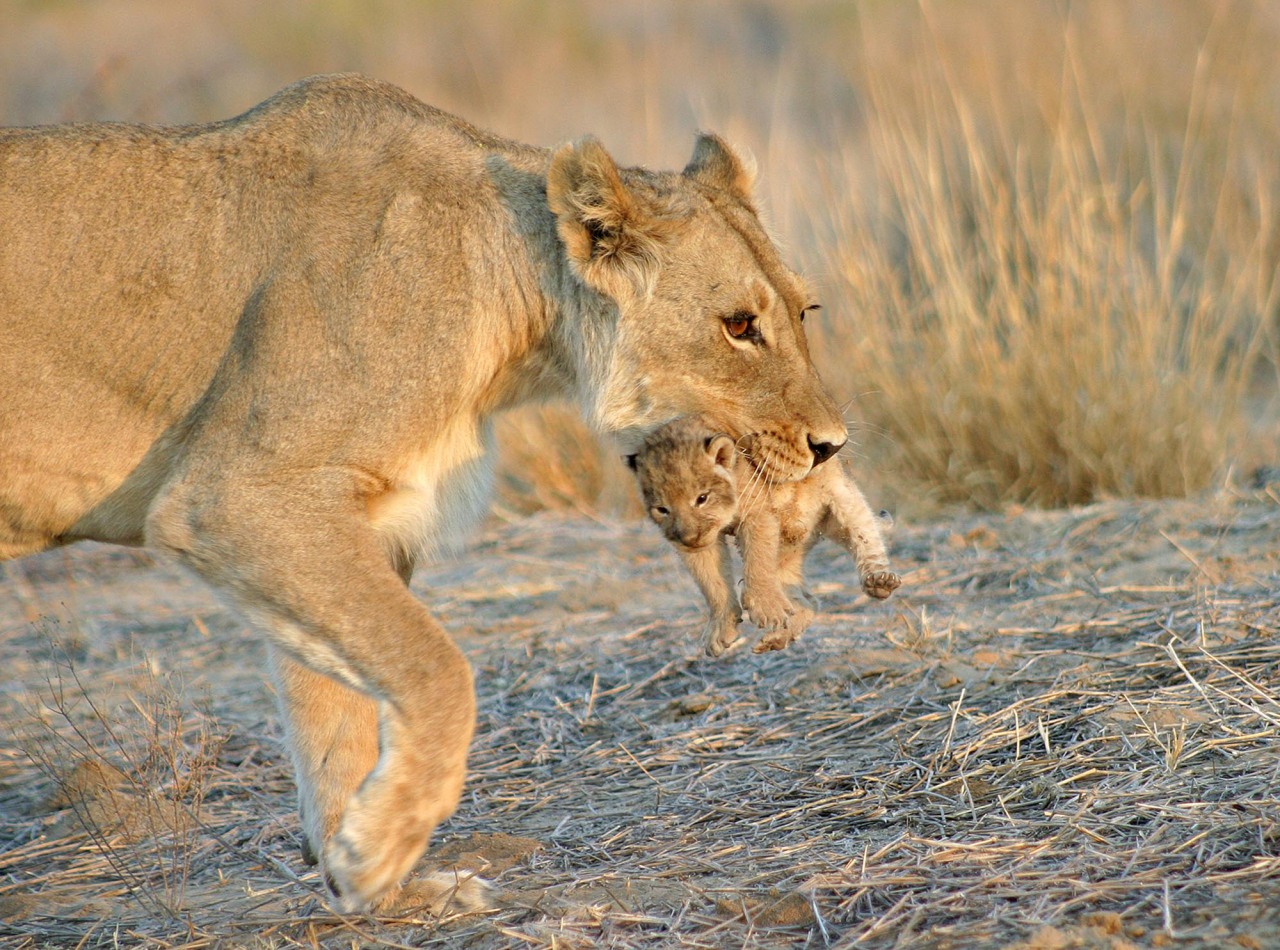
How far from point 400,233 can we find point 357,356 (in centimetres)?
44

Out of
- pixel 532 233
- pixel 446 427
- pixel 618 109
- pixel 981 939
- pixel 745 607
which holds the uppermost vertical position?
pixel 618 109

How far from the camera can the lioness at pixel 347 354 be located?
13.3ft

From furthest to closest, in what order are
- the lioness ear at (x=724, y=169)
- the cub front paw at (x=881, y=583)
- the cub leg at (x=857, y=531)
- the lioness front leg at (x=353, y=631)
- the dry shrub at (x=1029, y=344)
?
1. the dry shrub at (x=1029, y=344)
2. the lioness ear at (x=724, y=169)
3. the cub leg at (x=857, y=531)
4. the cub front paw at (x=881, y=583)
5. the lioness front leg at (x=353, y=631)

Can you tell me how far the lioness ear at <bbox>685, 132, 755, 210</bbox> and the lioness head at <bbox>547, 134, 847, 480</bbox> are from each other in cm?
48

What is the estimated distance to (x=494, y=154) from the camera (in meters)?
4.76

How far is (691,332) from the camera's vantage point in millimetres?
4680

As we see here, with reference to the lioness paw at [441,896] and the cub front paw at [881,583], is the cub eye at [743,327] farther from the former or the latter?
the lioness paw at [441,896]

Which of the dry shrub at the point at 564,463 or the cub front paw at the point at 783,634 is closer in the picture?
the cub front paw at the point at 783,634

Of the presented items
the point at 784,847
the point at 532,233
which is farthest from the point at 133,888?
the point at 532,233

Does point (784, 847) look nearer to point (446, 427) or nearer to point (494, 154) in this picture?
point (446, 427)

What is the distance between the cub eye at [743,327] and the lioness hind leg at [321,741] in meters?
1.63

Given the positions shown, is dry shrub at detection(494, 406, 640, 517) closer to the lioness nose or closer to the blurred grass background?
the blurred grass background

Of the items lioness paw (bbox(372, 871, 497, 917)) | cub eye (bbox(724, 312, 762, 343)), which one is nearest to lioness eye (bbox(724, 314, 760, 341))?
cub eye (bbox(724, 312, 762, 343))

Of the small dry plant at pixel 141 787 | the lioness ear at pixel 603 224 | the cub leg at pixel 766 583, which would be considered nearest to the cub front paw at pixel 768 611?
the cub leg at pixel 766 583
